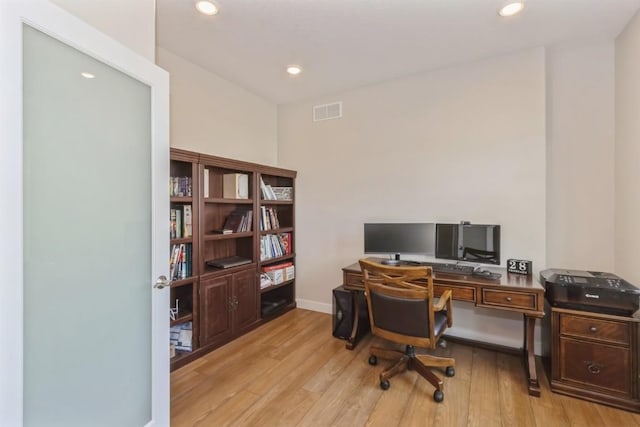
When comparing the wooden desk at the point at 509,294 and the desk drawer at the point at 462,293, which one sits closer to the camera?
the wooden desk at the point at 509,294

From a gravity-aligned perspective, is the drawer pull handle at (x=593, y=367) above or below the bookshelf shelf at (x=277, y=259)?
below

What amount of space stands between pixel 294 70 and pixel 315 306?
2680 millimetres

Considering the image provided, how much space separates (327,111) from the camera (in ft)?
11.5

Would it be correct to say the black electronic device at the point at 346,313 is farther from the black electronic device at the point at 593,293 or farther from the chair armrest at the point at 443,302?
the black electronic device at the point at 593,293

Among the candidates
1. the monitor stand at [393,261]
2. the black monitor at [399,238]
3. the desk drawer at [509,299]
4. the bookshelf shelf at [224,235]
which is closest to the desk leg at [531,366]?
the desk drawer at [509,299]

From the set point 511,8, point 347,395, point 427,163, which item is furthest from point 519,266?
point 511,8

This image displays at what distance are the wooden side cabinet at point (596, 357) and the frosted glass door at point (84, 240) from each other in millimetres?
2636

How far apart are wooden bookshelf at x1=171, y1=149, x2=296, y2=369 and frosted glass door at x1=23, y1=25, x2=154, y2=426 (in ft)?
2.78

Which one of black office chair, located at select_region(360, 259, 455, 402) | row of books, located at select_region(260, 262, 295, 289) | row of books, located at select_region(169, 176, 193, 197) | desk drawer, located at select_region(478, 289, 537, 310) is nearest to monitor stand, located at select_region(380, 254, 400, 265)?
black office chair, located at select_region(360, 259, 455, 402)

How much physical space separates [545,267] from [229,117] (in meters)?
3.38

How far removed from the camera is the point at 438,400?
1.93m

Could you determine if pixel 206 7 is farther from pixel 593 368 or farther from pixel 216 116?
pixel 593 368

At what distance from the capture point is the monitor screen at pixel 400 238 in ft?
9.07

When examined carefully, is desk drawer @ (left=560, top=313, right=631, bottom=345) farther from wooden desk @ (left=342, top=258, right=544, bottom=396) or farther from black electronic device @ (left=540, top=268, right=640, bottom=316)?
wooden desk @ (left=342, top=258, right=544, bottom=396)
